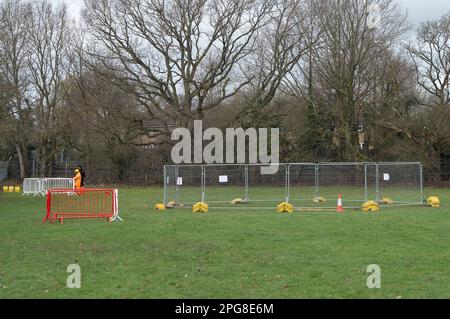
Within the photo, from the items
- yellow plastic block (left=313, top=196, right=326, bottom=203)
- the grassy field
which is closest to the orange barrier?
the grassy field

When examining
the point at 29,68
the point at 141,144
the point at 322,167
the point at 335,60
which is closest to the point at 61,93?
the point at 29,68

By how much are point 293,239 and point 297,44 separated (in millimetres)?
33080

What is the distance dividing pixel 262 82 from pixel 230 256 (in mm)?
35689

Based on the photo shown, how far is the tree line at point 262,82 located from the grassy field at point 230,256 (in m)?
24.6

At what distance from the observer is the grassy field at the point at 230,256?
8.05m

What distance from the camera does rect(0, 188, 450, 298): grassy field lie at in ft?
26.4

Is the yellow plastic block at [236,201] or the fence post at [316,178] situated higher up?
the fence post at [316,178]

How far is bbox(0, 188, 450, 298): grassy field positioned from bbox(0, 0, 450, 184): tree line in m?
24.6

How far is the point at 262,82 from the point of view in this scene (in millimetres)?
45500

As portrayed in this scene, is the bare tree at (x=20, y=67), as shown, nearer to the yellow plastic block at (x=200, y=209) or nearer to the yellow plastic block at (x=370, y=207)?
the yellow plastic block at (x=200, y=209)

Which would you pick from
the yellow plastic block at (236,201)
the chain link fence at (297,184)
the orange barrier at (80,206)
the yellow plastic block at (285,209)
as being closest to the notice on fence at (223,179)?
the chain link fence at (297,184)

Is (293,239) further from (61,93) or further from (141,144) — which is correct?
(61,93)

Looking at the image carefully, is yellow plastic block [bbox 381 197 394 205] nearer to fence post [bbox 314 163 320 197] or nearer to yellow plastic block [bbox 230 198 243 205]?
fence post [bbox 314 163 320 197]

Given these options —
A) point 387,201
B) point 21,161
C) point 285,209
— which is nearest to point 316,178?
point 387,201
